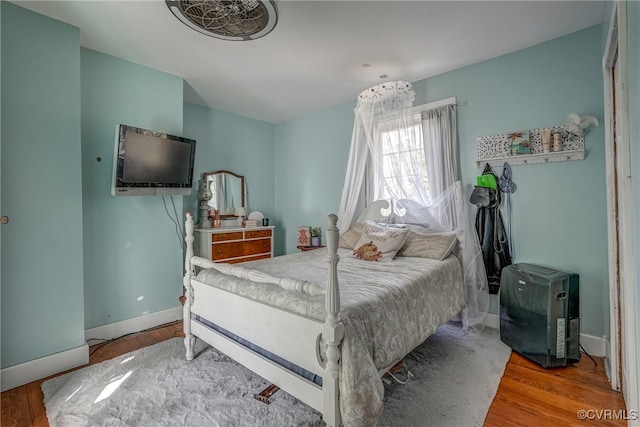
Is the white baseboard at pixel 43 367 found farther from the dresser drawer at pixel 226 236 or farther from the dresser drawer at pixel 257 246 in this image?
the dresser drawer at pixel 257 246

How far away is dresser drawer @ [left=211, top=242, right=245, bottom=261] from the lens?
376 centimetres

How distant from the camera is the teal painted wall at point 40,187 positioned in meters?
2.13

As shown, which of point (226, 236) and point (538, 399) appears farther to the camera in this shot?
point (226, 236)

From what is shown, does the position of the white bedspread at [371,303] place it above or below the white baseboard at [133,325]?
above

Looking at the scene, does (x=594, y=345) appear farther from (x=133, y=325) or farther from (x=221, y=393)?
(x=133, y=325)

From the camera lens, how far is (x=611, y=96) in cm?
217

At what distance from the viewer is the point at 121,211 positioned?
300 cm

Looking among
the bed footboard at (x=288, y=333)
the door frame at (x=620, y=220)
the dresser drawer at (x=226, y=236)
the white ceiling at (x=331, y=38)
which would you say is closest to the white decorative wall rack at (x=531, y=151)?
the door frame at (x=620, y=220)

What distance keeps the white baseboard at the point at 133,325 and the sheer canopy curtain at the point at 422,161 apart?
2822 millimetres

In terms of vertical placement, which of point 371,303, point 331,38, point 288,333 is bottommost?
point 288,333

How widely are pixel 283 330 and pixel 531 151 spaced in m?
2.72

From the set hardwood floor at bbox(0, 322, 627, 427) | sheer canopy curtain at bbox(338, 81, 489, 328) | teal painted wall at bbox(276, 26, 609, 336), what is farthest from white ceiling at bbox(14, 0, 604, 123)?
hardwood floor at bbox(0, 322, 627, 427)

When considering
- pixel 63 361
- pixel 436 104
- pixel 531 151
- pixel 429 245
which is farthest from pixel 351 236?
pixel 63 361

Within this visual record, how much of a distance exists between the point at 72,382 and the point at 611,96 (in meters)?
4.54
